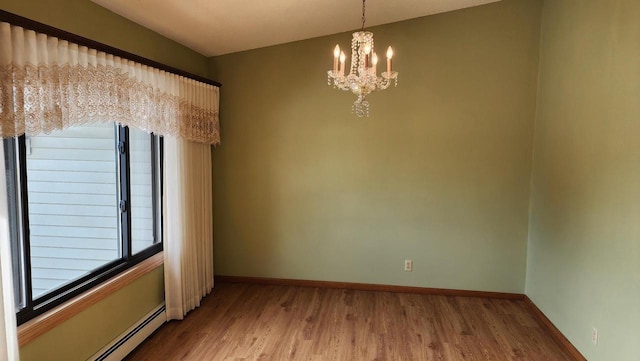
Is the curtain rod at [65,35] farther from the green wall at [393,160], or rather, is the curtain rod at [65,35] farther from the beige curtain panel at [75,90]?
the green wall at [393,160]

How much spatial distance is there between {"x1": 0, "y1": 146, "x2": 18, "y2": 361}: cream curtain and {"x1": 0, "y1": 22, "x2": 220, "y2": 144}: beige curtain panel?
10.5 inches

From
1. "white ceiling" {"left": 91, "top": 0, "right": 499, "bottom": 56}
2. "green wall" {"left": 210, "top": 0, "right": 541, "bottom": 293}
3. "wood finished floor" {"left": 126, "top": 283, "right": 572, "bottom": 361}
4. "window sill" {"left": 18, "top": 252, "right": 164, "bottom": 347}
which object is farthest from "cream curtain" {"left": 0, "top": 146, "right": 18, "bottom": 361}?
"green wall" {"left": 210, "top": 0, "right": 541, "bottom": 293}

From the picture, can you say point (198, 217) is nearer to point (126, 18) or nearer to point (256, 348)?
point (256, 348)

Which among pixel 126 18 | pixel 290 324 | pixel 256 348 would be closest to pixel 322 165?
pixel 290 324

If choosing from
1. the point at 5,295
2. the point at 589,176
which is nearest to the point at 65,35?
the point at 5,295

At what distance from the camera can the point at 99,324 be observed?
2625mm

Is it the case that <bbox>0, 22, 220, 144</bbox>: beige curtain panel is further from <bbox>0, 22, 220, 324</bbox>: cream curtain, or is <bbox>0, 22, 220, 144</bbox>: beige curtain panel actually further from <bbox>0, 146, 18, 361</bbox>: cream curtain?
<bbox>0, 146, 18, 361</bbox>: cream curtain

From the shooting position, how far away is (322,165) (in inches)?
164

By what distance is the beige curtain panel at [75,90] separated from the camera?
5.91ft

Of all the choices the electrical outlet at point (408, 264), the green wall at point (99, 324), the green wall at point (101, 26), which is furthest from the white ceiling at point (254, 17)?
the electrical outlet at point (408, 264)

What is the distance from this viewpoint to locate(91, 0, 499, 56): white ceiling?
279 centimetres

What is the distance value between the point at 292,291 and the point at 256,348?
118 centimetres

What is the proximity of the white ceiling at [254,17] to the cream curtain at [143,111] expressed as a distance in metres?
0.40

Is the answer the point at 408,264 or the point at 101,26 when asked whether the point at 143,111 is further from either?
the point at 408,264
